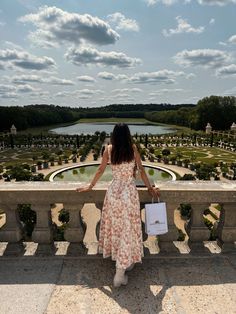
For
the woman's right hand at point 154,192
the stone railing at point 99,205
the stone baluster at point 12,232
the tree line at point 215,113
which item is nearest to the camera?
the woman's right hand at point 154,192

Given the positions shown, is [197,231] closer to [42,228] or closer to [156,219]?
[156,219]

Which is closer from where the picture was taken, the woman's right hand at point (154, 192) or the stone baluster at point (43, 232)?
the woman's right hand at point (154, 192)

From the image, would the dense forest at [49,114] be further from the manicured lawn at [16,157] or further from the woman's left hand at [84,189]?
the woman's left hand at [84,189]

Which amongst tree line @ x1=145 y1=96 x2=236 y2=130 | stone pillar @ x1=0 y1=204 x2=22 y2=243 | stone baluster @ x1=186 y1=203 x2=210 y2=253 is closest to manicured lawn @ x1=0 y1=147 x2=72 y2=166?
stone pillar @ x1=0 y1=204 x2=22 y2=243

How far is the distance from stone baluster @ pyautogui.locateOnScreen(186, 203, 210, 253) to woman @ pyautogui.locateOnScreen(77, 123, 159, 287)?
0.94 metres

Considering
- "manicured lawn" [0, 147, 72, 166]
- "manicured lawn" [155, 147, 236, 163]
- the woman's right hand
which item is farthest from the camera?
"manicured lawn" [0, 147, 72, 166]

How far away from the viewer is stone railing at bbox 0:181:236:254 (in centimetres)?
400

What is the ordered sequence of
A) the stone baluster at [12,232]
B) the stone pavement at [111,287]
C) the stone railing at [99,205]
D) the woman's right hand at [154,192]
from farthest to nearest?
the stone baluster at [12,232]
the stone railing at [99,205]
the woman's right hand at [154,192]
the stone pavement at [111,287]

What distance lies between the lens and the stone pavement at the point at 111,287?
3.16 m

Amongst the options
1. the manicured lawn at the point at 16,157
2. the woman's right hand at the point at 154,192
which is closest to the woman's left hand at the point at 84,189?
the woman's right hand at the point at 154,192

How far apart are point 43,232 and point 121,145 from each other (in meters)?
1.71

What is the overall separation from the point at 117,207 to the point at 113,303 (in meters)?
A: 1.04

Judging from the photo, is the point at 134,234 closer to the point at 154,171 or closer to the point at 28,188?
the point at 28,188

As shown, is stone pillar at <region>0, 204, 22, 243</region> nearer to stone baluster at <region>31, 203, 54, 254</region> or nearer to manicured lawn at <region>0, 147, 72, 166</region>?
stone baluster at <region>31, 203, 54, 254</region>
